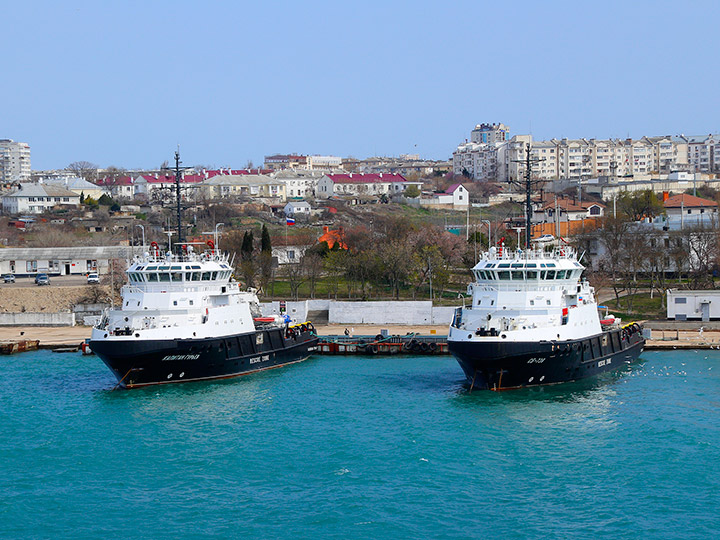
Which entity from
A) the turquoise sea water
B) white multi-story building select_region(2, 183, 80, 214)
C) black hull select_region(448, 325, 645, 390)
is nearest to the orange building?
the turquoise sea water

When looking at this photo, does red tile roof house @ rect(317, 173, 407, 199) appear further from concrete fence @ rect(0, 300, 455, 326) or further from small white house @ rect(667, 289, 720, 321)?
small white house @ rect(667, 289, 720, 321)

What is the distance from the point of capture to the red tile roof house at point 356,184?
15388cm

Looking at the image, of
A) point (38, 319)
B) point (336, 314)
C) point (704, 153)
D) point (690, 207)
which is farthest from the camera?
point (704, 153)

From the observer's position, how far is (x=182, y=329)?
→ 152 feet

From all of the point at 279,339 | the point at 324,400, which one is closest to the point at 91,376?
A: the point at 279,339

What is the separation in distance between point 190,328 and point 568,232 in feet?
156

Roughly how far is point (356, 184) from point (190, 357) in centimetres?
11222

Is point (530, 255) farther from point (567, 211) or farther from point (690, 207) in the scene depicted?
point (567, 211)

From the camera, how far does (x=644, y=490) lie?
96.8 feet

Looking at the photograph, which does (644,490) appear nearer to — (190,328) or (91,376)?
(190,328)

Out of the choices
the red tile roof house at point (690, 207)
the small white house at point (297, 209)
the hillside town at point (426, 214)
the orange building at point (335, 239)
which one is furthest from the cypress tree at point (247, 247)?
the small white house at point (297, 209)

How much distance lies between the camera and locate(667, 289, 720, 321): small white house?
5872 cm

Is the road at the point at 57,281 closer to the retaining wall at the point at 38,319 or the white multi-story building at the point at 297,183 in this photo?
the retaining wall at the point at 38,319

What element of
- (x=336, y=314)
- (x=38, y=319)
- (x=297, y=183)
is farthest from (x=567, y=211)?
(x=297, y=183)
